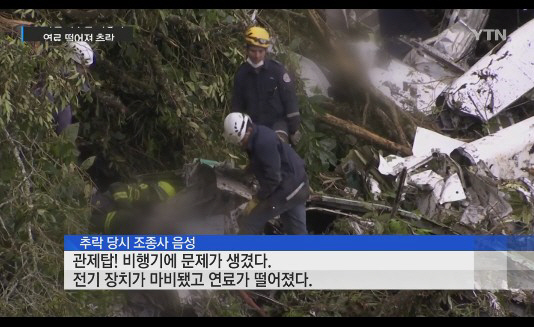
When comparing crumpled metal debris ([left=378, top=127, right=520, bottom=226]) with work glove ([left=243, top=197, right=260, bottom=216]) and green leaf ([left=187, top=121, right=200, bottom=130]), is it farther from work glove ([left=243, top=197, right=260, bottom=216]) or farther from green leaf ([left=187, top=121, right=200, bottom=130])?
green leaf ([left=187, top=121, right=200, bottom=130])

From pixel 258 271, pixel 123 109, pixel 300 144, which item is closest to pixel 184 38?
pixel 123 109

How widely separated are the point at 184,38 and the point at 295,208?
129cm

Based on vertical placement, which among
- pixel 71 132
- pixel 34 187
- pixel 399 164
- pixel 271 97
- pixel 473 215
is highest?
pixel 271 97

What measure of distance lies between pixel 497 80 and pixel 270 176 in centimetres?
150

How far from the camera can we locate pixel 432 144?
6355 millimetres

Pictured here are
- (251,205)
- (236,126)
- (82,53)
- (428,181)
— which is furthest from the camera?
(428,181)

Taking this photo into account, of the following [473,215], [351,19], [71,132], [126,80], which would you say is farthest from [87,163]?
[473,215]

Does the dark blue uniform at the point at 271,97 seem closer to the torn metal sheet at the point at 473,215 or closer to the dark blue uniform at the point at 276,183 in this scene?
the dark blue uniform at the point at 276,183

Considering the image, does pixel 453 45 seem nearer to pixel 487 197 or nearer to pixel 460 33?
pixel 460 33

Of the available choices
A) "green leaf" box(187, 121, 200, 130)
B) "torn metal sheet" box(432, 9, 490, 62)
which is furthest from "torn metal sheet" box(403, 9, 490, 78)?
"green leaf" box(187, 121, 200, 130)
